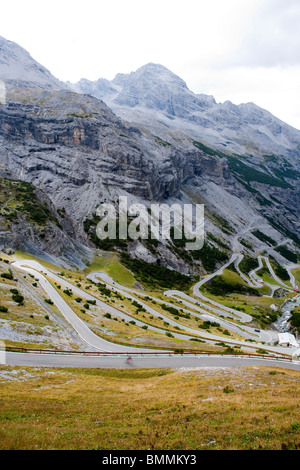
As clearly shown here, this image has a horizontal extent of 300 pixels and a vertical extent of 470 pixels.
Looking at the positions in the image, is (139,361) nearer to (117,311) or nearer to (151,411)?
(151,411)

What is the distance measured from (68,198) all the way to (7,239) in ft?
244

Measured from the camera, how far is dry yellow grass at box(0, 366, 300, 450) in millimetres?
12641

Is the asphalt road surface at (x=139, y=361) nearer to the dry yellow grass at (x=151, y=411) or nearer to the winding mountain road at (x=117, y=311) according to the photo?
the winding mountain road at (x=117, y=311)

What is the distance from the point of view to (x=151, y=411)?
1708 centimetres

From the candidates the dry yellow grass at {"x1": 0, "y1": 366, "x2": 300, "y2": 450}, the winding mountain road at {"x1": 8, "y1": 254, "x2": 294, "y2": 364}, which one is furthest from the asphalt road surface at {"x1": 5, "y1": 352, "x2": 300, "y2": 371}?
the dry yellow grass at {"x1": 0, "y1": 366, "x2": 300, "y2": 450}

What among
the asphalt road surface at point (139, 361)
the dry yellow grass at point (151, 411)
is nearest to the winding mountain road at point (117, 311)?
the asphalt road surface at point (139, 361)

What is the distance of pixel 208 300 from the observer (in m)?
109

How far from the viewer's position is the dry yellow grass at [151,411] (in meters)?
12.6

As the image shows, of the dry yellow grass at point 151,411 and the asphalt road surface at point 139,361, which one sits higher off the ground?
the dry yellow grass at point 151,411

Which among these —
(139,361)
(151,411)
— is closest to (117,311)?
(139,361)

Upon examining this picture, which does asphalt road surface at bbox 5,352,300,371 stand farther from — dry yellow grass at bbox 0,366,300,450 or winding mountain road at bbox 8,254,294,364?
dry yellow grass at bbox 0,366,300,450

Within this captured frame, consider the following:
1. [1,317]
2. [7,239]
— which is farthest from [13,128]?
[1,317]

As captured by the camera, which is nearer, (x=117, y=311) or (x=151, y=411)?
(x=151, y=411)
